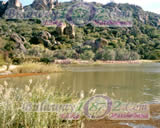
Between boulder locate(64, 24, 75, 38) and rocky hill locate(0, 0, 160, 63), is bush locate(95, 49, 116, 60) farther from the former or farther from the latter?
boulder locate(64, 24, 75, 38)

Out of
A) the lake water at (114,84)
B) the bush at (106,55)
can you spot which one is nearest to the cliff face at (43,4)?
the bush at (106,55)

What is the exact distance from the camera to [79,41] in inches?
2445

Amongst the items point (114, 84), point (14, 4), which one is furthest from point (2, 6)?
point (114, 84)

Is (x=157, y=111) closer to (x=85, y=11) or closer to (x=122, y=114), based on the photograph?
(x=122, y=114)

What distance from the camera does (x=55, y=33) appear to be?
66.2 meters

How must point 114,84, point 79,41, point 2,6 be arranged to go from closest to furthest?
point 114,84 < point 79,41 < point 2,6

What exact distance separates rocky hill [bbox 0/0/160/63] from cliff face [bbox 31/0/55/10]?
1096 cm

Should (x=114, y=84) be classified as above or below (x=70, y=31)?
below

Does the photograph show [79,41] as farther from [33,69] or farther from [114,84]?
[114,84]

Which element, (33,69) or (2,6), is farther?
(2,6)

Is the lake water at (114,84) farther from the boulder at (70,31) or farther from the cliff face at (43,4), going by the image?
the cliff face at (43,4)

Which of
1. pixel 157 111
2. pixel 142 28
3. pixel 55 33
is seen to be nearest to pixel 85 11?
pixel 142 28

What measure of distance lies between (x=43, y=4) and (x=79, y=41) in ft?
233

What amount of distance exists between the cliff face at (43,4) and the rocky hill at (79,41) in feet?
36.0
